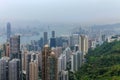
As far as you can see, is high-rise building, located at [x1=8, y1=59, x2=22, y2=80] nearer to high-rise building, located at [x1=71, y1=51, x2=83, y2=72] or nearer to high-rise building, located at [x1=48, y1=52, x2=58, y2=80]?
high-rise building, located at [x1=48, y1=52, x2=58, y2=80]

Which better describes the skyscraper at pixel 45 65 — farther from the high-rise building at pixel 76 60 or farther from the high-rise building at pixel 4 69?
the high-rise building at pixel 76 60

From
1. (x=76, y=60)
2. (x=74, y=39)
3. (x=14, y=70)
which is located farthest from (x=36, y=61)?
(x=74, y=39)

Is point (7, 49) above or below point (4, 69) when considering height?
above

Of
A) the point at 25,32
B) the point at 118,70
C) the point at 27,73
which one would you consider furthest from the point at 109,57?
the point at 27,73

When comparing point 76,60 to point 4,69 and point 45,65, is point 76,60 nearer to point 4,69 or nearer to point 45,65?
point 4,69

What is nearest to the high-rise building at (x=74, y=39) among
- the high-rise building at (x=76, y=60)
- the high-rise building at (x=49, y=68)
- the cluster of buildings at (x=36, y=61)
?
the cluster of buildings at (x=36, y=61)

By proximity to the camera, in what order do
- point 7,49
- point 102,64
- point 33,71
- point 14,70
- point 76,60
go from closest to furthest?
point 14,70 < point 33,71 < point 7,49 < point 102,64 < point 76,60
